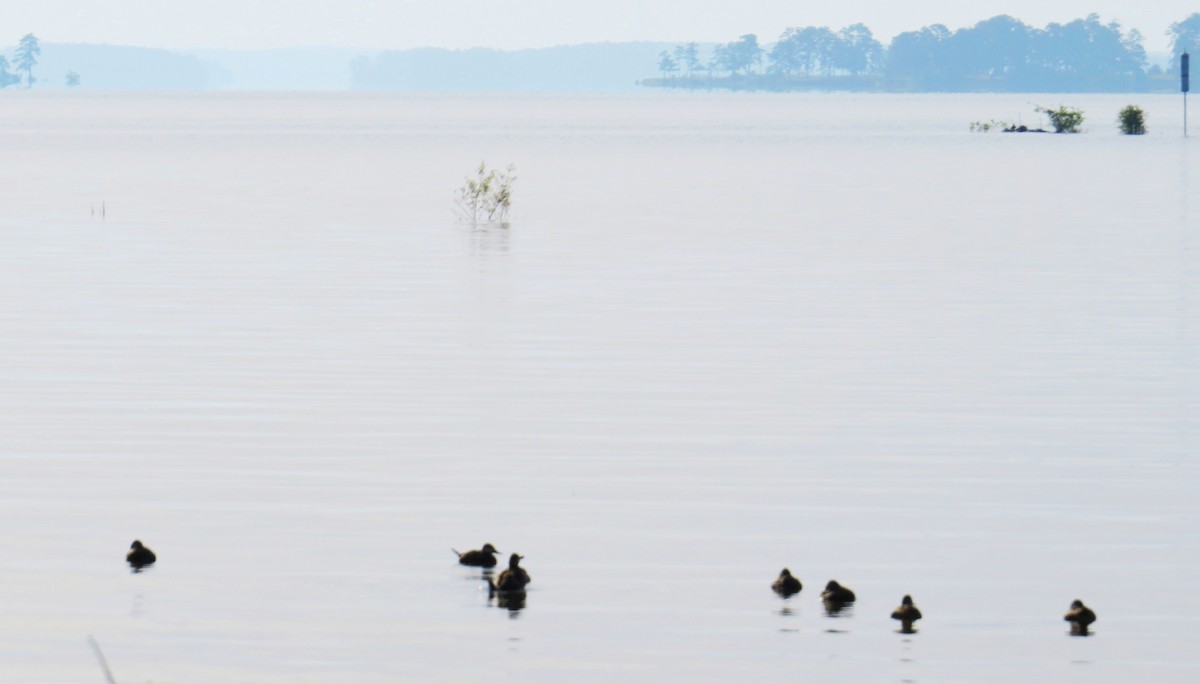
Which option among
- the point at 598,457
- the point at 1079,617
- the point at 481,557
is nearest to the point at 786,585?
the point at 1079,617

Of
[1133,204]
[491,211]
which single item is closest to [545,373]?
[491,211]

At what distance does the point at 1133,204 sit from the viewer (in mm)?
65250

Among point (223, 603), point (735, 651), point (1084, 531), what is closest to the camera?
point (735, 651)

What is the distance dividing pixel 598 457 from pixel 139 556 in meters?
5.69

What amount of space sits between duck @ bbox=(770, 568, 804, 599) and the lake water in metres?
0.11

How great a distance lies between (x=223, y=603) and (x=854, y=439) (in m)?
8.37

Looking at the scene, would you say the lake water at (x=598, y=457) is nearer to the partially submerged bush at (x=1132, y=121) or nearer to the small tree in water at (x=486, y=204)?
the small tree in water at (x=486, y=204)

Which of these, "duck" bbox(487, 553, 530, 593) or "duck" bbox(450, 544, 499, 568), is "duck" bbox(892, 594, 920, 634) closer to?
"duck" bbox(487, 553, 530, 593)

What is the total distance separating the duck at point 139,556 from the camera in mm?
15156

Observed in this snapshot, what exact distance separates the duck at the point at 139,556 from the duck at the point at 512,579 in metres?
2.62

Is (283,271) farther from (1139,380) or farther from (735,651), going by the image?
(735,651)

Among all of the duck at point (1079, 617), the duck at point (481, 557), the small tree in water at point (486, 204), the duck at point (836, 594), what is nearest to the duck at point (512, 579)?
the duck at point (481, 557)

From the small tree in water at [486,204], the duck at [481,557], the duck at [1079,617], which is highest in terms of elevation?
the small tree in water at [486,204]

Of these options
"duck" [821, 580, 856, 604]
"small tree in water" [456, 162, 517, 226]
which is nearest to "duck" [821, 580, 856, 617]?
"duck" [821, 580, 856, 604]
